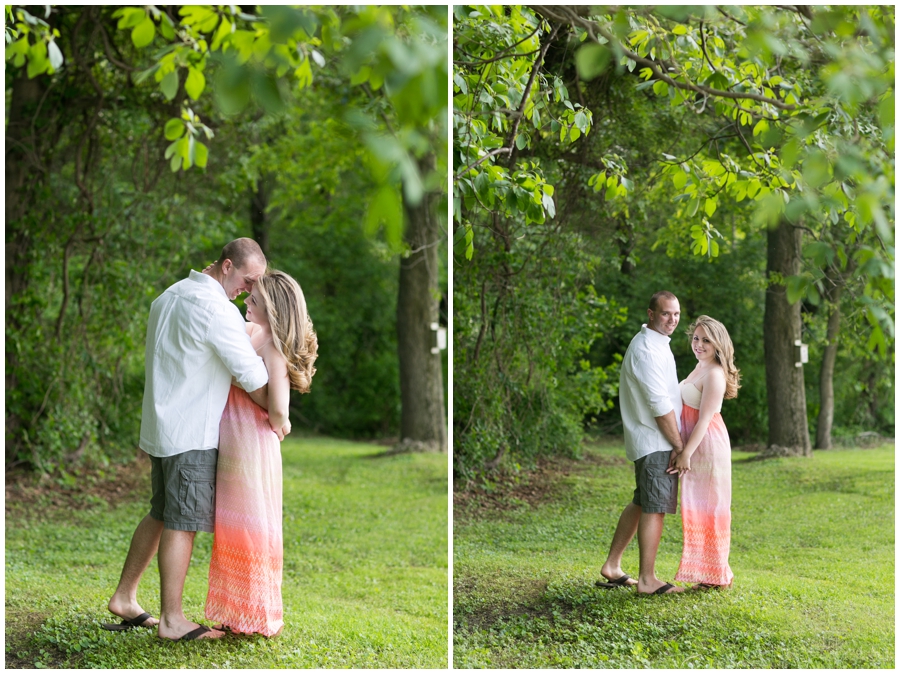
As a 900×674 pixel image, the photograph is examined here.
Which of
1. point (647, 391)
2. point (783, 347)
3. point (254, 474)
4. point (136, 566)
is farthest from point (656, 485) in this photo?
point (136, 566)

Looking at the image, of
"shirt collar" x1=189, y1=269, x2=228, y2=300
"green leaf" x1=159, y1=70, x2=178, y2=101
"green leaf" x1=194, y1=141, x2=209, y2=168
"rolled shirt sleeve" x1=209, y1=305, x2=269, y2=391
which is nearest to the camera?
"green leaf" x1=159, y1=70, x2=178, y2=101

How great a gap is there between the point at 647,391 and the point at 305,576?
7.51 ft

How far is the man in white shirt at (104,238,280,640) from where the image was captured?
8.71 feet

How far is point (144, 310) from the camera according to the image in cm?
601

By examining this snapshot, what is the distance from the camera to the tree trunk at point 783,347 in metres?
2.95

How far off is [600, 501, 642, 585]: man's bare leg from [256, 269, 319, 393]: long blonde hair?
130 centimetres

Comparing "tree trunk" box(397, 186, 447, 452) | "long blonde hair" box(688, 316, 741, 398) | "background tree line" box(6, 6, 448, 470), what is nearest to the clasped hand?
"long blonde hair" box(688, 316, 741, 398)

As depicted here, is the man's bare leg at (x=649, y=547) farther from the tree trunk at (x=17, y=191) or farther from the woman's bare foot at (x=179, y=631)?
the tree trunk at (x=17, y=191)

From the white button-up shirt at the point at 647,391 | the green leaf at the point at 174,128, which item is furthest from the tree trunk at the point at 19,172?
the white button-up shirt at the point at 647,391

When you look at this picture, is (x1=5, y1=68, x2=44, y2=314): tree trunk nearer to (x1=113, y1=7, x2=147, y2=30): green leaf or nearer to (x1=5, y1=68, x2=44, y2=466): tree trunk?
(x1=5, y1=68, x2=44, y2=466): tree trunk

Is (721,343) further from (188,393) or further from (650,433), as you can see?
(188,393)

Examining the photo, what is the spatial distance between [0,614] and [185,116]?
6.63 ft

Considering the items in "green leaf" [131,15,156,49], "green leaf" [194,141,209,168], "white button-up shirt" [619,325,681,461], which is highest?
"green leaf" [131,15,156,49]

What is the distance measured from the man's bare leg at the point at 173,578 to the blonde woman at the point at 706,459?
1.74 meters
